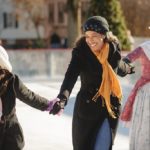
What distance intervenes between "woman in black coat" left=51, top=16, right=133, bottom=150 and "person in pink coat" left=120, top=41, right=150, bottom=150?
0.53 metres

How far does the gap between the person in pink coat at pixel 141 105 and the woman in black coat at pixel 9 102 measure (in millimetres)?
1246

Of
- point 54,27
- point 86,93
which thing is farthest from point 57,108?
point 54,27

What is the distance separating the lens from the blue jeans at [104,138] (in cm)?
507

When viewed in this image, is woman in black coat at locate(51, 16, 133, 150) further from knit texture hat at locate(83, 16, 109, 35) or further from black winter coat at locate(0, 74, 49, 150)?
black winter coat at locate(0, 74, 49, 150)

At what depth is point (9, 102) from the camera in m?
4.70

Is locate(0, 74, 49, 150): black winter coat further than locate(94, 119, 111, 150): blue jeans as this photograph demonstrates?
No

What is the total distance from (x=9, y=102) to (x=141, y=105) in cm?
149

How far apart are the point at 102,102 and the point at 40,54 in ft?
37.0

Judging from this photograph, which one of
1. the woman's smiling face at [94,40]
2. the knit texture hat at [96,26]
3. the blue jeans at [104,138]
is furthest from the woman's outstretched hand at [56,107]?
the knit texture hat at [96,26]

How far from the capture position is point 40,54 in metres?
16.3

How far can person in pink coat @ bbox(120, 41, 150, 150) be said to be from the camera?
5617mm

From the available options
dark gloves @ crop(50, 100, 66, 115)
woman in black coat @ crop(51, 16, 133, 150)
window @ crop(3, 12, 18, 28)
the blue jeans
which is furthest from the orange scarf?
window @ crop(3, 12, 18, 28)

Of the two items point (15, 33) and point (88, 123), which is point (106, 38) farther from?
point (15, 33)

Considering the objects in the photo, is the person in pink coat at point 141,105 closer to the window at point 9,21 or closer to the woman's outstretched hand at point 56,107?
the woman's outstretched hand at point 56,107
